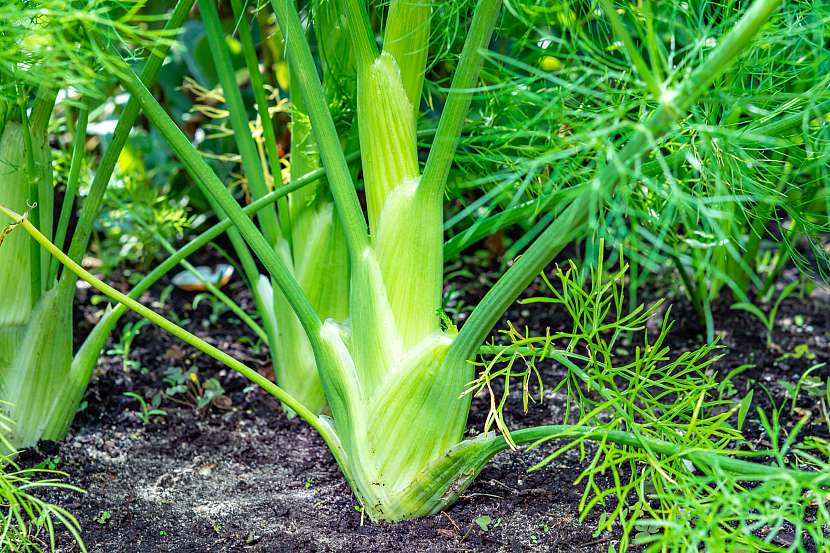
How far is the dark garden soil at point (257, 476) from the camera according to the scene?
3.39 ft

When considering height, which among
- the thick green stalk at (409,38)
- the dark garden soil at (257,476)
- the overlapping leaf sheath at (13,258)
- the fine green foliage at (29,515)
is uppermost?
the thick green stalk at (409,38)

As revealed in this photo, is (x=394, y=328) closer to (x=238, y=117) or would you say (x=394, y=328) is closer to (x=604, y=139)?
(x=604, y=139)

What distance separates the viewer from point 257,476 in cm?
121

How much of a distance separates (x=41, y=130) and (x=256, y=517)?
1.92ft

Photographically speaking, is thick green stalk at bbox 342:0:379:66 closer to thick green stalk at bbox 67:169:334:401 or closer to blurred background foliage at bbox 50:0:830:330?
blurred background foliage at bbox 50:0:830:330

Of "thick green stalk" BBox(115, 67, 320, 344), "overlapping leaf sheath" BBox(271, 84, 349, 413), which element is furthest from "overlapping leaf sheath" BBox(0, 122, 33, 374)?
"overlapping leaf sheath" BBox(271, 84, 349, 413)

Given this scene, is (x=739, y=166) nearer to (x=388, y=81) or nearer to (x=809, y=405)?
(x=388, y=81)

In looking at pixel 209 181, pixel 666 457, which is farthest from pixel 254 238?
pixel 666 457

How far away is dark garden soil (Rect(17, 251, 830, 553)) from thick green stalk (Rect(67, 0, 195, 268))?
0.95ft

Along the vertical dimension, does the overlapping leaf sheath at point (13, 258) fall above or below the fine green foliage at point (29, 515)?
above

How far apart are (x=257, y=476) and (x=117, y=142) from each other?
1.62 feet

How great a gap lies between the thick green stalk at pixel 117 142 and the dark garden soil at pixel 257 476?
29 centimetres

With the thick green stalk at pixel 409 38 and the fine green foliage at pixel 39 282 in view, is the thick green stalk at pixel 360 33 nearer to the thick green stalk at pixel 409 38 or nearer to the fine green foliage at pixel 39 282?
the thick green stalk at pixel 409 38

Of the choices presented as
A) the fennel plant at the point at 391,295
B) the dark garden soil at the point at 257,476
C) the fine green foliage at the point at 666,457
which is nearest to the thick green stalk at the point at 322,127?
the fennel plant at the point at 391,295
